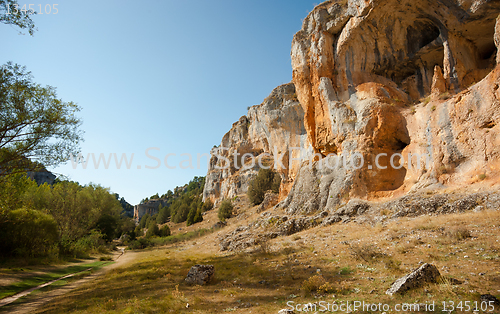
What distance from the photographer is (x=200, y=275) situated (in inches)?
338

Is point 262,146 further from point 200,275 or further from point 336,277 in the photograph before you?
point 336,277

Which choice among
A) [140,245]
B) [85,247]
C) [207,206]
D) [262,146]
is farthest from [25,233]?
[207,206]

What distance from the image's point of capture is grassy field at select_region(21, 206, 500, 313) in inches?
208

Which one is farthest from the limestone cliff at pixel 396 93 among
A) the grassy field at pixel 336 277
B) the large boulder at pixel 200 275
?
the large boulder at pixel 200 275

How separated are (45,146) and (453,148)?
67.8 ft

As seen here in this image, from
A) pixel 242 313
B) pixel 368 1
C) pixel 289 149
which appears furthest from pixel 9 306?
pixel 289 149

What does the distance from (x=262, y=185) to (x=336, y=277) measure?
3704cm

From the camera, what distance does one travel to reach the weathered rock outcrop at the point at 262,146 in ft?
124

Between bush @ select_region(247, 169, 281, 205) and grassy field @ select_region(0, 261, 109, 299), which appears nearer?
grassy field @ select_region(0, 261, 109, 299)

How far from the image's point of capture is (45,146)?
11.1 metres

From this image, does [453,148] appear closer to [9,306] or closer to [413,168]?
[413,168]

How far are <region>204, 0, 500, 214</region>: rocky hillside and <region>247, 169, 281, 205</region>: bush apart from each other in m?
17.9

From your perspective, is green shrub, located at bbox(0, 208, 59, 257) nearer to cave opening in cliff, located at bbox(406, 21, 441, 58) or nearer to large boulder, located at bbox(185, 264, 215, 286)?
large boulder, located at bbox(185, 264, 215, 286)

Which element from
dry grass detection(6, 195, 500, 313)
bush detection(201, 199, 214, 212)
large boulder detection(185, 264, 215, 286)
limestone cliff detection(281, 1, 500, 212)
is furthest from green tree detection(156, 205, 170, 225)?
large boulder detection(185, 264, 215, 286)
